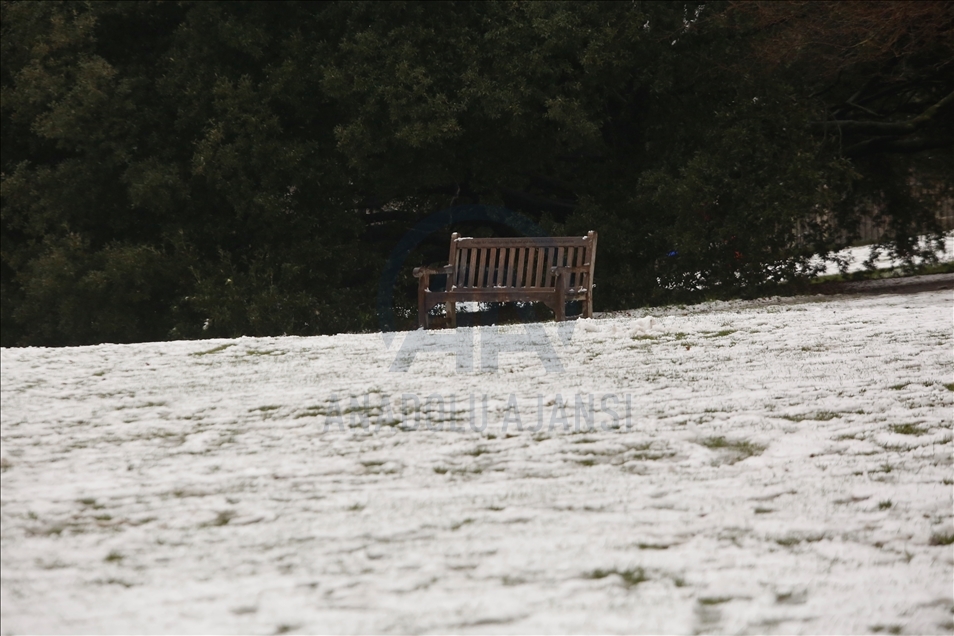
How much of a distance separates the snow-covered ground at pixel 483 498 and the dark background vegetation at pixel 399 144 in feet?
26.4

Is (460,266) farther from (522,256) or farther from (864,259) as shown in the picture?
(864,259)

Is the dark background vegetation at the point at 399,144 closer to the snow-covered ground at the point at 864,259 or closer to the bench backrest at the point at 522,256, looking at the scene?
the snow-covered ground at the point at 864,259

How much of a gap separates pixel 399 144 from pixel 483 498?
38.9 ft

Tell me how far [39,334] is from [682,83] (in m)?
10.6

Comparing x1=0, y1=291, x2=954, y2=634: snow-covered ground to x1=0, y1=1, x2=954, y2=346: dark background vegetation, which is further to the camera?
x1=0, y1=1, x2=954, y2=346: dark background vegetation

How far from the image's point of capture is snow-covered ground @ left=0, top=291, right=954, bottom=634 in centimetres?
323

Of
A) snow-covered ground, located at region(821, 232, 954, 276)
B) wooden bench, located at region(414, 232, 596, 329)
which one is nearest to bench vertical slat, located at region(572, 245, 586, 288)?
wooden bench, located at region(414, 232, 596, 329)

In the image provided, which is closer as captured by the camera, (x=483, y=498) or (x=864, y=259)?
(x=483, y=498)

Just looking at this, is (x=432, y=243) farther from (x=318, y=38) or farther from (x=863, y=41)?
(x=863, y=41)

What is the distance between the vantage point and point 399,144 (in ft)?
51.0

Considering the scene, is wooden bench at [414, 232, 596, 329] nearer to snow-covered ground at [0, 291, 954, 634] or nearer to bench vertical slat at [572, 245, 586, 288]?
bench vertical slat at [572, 245, 586, 288]

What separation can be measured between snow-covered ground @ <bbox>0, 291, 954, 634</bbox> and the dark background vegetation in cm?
805

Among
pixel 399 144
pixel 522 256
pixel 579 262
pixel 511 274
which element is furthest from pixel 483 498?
pixel 399 144

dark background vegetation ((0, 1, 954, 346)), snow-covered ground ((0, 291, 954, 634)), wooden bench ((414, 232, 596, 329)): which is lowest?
snow-covered ground ((0, 291, 954, 634))
